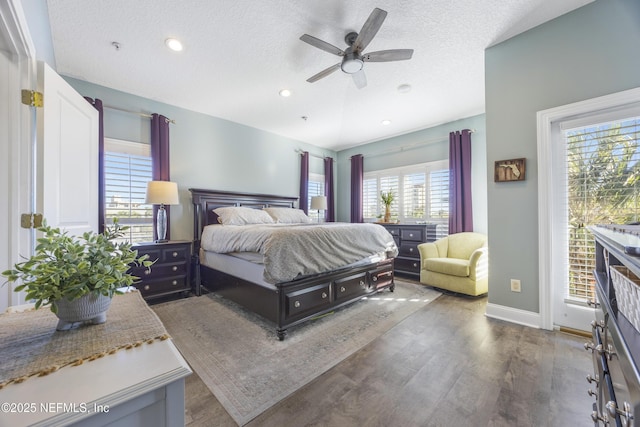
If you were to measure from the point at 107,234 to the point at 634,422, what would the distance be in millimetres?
1569

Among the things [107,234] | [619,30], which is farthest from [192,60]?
[619,30]

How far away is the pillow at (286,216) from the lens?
439cm

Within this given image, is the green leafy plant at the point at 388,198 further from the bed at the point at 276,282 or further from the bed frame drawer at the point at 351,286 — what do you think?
the bed frame drawer at the point at 351,286

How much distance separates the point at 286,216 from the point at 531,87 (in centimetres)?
363

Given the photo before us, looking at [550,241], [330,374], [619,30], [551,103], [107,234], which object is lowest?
[330,374]

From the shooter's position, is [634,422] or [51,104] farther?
[51,104]

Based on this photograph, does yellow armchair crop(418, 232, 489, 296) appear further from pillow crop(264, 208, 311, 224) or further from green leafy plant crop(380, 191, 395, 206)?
pillow crop(264, 208, 311, 224)

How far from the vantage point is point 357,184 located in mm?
5793

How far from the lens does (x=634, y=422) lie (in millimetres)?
514

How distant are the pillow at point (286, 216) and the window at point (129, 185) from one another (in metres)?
1.82

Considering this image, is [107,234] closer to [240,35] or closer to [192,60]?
[240,35]

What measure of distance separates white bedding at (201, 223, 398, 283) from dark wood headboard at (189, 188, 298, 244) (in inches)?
22.6

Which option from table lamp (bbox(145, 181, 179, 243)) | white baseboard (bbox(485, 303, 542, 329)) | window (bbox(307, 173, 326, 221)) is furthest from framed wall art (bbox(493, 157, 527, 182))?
table lamp (bbox(145, 181, 179, 243))

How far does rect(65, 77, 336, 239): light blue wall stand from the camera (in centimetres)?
338
